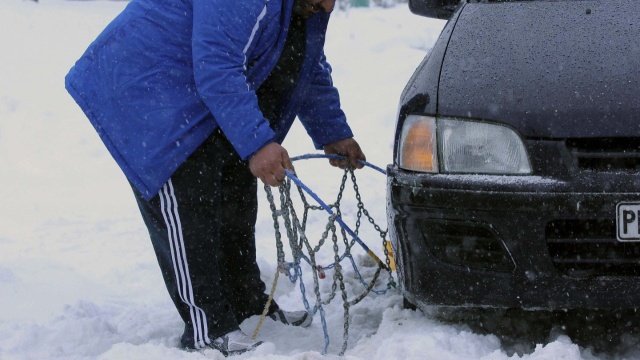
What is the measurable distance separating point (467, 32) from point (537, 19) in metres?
0.27

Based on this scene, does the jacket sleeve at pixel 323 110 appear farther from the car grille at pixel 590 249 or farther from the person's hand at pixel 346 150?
the car grille at pixel 590 249

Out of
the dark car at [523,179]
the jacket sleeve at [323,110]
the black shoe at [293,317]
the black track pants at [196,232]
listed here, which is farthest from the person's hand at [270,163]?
the black shoe at [293,317]

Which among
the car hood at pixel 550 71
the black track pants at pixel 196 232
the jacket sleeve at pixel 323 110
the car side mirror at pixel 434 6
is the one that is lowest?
the black track pants at pixel 196 232

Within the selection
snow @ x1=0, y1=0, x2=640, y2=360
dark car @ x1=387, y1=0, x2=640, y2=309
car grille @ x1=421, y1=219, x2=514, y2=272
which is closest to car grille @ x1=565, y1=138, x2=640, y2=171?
dark car @ x1=387, y1=0, x2=640, y2=309

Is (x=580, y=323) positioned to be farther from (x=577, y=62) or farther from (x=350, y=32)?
(x=350, y=32)

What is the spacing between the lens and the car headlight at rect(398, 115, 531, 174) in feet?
8.58

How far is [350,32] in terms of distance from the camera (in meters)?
16.2

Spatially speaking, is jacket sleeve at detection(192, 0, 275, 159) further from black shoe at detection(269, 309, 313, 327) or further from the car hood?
black shoe at detection(269, 309, 313, 327)

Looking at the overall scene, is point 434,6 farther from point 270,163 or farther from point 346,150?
point 270,163

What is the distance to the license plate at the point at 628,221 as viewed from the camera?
2488 millimetres

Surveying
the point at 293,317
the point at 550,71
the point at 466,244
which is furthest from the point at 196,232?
the point at 550,71

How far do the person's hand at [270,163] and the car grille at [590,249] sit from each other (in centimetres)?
91

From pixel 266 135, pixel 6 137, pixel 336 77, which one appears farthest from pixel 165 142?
pixel 336 77

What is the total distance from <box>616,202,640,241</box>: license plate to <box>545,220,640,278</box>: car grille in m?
0.02
